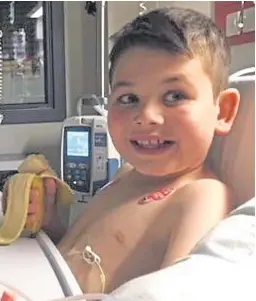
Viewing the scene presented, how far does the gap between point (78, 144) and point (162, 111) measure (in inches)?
30.5

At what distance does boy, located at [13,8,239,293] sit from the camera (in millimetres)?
780

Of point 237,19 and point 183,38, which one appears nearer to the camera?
point 183,38

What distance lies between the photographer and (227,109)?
849mm

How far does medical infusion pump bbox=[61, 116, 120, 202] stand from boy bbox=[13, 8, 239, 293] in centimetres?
48

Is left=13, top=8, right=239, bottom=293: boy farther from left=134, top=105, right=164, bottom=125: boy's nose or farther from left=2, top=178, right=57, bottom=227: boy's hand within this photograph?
left=2, top=178, right=57, bottom=227: boy's hand

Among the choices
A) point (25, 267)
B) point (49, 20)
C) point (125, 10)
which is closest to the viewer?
point (25, 267)

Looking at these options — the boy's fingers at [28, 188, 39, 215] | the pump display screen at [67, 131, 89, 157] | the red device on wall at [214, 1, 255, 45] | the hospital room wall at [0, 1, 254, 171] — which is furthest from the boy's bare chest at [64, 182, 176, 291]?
the hospital room wall at [0, 1, 254, 171]

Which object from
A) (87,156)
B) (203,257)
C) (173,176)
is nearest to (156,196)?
(173,176)

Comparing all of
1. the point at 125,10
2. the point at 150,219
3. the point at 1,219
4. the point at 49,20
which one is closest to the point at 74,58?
the point at 49,20

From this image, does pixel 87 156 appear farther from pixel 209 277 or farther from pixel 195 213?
pixel 209 277

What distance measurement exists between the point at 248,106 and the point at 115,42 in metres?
0.20

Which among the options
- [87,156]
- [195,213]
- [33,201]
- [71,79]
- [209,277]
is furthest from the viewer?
[71,79]

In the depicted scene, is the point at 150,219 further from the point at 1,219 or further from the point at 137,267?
the point at 1,219

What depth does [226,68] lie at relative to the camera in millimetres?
848
